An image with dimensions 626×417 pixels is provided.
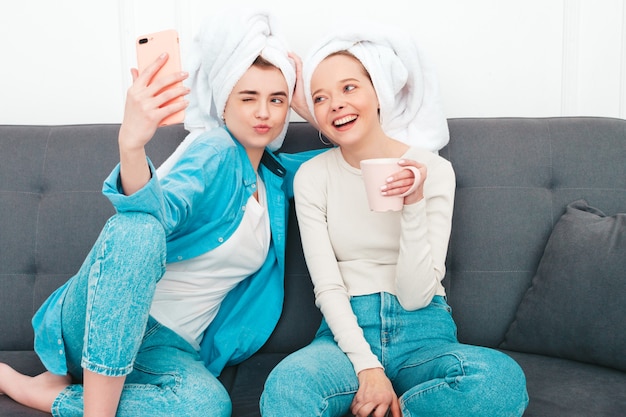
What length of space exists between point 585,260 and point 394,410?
0.65 metres

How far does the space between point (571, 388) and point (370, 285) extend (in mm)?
522

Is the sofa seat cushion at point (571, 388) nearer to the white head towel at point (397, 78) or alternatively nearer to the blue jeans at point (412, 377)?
the blue jeans at point (412, 377)

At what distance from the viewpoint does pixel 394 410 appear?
4.18ft

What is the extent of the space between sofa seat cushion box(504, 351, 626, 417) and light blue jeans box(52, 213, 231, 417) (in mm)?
714

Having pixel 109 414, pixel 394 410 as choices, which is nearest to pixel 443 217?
pixel 394 410

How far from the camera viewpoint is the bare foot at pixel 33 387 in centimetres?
134

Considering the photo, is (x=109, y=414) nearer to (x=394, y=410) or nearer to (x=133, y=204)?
(x=133, y=204)

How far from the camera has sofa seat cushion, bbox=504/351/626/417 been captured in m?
1.28

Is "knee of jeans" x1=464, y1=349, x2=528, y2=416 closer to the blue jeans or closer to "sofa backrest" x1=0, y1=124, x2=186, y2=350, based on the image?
the blue jeans

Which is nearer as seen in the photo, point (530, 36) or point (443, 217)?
point (443, 217)

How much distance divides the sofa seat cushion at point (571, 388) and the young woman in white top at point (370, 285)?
136mm

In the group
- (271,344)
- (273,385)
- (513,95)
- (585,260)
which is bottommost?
(271,344)

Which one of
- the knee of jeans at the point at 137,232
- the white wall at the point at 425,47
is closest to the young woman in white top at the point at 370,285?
the knee of jeans at the point at 137,232

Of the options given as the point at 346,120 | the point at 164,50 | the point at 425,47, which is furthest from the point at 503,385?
the point at 425,47
